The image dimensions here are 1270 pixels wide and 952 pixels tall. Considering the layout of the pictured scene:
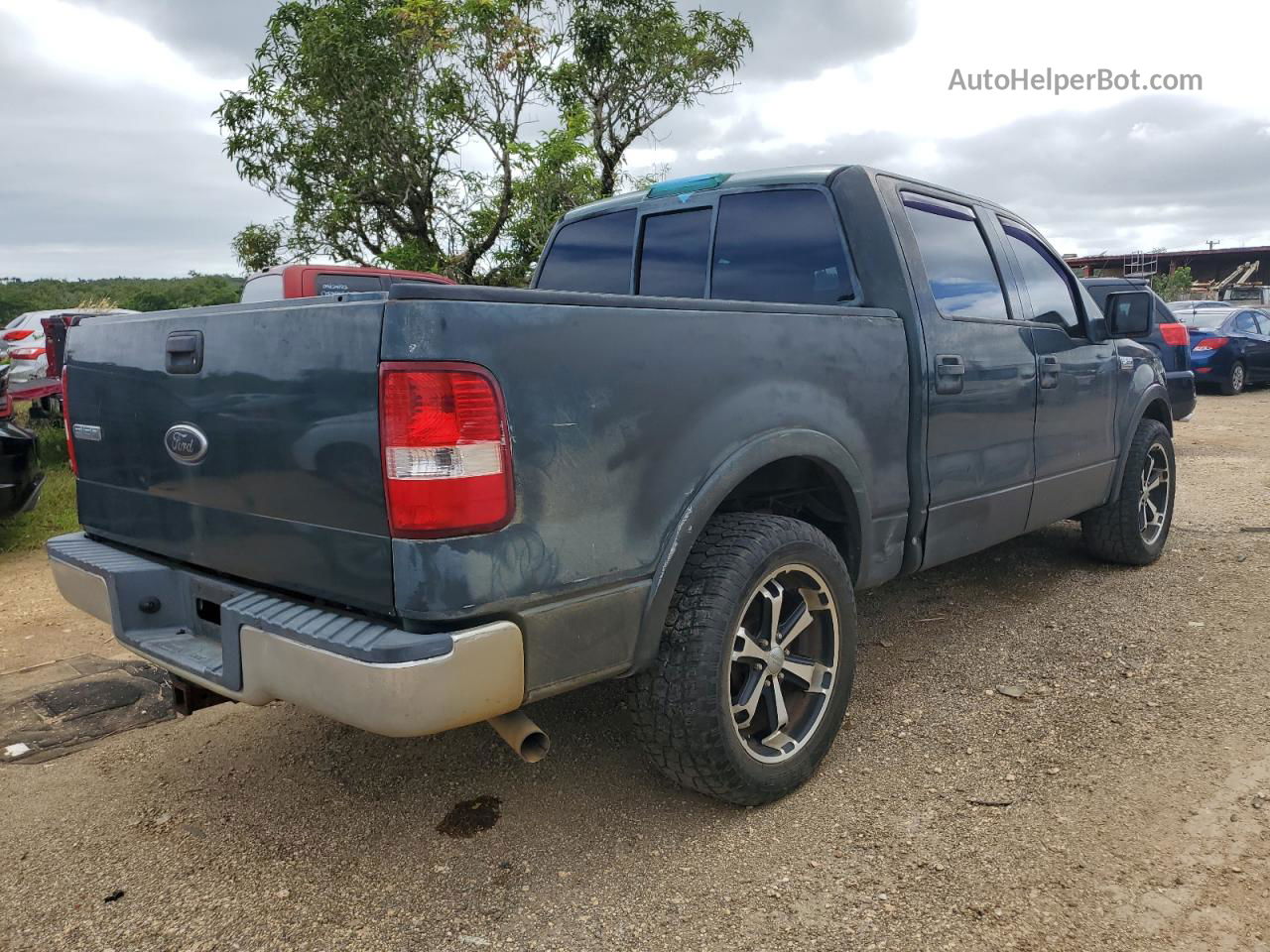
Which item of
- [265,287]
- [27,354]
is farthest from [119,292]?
[265,287]

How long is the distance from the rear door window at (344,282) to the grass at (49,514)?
3001 millimetres

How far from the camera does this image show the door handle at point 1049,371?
13.1 feet

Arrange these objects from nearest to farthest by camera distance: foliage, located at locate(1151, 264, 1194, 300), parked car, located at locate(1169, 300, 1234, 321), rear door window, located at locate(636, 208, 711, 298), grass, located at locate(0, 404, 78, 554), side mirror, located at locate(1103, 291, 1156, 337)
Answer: rear door window, located at locate(636, 208, 711, 298) < side mirror, located at locate(1103, 291, 1156, 337) < grass, located at locate(0, 404, 78, 554) < parked car, located at locate(1169, 300, 1234, 321) < foliage, located at locate(1151, 264, 1194, 300)

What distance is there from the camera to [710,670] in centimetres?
247

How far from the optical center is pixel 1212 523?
20.2 ft

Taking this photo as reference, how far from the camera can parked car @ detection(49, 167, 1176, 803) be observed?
2.03 meters

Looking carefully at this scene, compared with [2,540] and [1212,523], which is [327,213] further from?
[1212,523]

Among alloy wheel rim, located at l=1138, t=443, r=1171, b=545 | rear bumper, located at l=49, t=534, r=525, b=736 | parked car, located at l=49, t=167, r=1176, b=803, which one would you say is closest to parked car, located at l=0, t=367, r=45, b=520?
parked car, located at l=49, t=167, r=1176, b=803

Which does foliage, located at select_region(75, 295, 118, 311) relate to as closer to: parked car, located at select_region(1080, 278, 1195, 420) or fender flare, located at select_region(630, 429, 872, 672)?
parked car, located at select_region(1080, 278, 1195, 420)

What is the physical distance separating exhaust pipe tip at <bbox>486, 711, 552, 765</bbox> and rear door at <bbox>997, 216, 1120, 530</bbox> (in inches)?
102

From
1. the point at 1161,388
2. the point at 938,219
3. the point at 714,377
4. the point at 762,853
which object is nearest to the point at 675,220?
the point at 938,219

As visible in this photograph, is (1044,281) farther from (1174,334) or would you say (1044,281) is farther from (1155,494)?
(1174,334)

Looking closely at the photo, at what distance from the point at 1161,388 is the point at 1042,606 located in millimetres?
1528

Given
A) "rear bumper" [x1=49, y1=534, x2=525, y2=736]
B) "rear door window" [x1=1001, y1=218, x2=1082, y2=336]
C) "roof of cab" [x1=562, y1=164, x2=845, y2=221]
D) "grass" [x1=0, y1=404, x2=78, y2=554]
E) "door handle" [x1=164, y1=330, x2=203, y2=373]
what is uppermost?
"roof of cab" [x1=562, y1=164, x2=845, y2=221]
